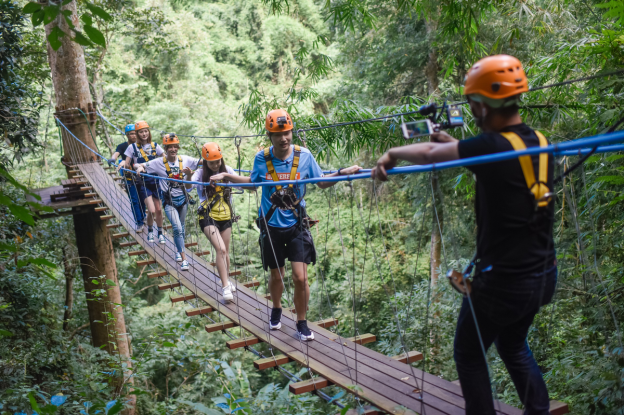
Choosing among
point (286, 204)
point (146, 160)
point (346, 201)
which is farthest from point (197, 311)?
point (346, 201)

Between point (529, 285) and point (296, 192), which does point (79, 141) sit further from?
point (529, 285)

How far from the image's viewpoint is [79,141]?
16.7ft

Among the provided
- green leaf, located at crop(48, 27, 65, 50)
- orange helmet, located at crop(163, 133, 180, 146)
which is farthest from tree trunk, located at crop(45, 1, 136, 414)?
green leaf, located at crop(48, 27, 65, 50)

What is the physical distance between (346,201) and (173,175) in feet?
20.3

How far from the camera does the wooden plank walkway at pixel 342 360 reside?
5.19 ft

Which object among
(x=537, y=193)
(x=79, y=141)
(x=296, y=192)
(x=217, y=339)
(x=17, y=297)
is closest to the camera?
(x=537, y=193)

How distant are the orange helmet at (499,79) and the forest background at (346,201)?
0.32 m

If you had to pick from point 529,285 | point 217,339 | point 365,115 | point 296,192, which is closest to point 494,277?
point 529,285

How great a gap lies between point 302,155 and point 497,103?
116cm

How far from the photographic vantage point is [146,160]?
3508 millimetres

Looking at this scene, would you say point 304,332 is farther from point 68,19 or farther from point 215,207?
point 68,19

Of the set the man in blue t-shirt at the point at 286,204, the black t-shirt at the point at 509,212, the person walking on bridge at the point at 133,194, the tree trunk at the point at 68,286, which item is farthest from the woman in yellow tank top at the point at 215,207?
the tree trunk at the point at 68,286

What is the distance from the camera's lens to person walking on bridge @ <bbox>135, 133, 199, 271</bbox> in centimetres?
317

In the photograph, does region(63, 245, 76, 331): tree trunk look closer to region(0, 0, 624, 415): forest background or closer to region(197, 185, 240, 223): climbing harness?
region(0, 0, 624, 415): forest background
